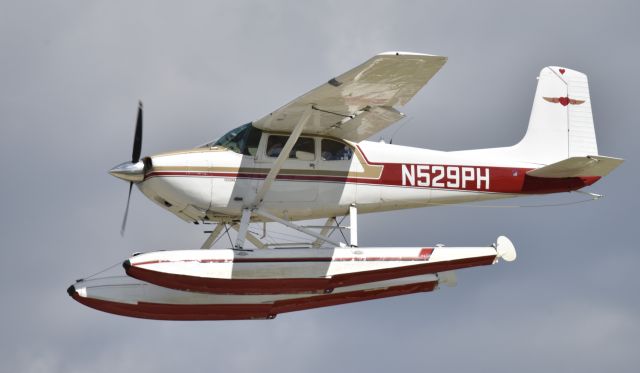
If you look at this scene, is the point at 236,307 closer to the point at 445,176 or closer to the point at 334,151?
the point at 334,151

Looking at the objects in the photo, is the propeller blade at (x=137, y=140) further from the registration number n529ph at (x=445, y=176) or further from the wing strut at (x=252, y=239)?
the registration number n529ph at (x=445, y=176)

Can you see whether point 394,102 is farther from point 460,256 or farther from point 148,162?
point 148,162

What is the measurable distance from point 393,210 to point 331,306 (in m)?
2.04

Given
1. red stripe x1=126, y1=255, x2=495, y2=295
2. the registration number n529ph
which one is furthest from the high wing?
red stripe x1=126, y1=255, x2=495, y2=295

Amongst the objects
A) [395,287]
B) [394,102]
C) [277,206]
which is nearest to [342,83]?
[394,102]

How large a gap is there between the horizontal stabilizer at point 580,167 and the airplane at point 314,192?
0.02 m

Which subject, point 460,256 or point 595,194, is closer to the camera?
point 460,256

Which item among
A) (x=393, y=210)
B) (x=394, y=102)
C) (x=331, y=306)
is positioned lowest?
(x=331, y=306)

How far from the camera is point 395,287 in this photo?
72.1 feet

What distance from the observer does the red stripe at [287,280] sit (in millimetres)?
19844

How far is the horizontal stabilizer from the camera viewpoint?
2202 centimetres

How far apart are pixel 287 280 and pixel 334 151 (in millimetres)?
2670

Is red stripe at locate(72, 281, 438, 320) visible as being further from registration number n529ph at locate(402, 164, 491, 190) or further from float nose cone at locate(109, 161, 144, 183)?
float nose cone at locate(109, 161, 144, 183)

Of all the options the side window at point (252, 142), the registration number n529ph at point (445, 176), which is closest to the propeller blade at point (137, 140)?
the side window at point (252, 142)
